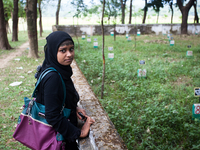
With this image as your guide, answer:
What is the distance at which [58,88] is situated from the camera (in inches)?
53.1

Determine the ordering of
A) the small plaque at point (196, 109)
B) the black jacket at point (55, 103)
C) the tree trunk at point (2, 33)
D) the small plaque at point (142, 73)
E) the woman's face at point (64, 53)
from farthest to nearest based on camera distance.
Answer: the tree trunk at point (2, 33), the small plaque at point (142, 73), the small plaque at point (196, 109), the woman's face at point (64, 53), the black jacket at point (55, 103)

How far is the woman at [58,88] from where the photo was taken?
132 centimetres

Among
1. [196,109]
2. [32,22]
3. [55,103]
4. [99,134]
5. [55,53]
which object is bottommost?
[196,109]

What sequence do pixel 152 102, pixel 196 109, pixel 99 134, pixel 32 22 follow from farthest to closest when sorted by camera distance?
1. pixel 32 22
2. pixel 152 102
3. pixel 196 109
4. pixel 99 134

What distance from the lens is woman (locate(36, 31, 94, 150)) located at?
1321mm

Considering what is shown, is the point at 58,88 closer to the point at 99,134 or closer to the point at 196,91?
the point at 99,134

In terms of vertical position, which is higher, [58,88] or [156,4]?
[156,4]

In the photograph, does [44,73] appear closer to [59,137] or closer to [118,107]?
[59,137]

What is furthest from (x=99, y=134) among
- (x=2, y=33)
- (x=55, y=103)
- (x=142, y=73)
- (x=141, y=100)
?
(x=2, y=33)

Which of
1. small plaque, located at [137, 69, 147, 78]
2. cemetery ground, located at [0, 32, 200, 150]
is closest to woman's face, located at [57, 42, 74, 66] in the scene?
cemetery ground, located at [0, 32, 200, 150]

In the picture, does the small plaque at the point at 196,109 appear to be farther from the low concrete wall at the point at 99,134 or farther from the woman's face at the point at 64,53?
the woman's face at the point at 64,53

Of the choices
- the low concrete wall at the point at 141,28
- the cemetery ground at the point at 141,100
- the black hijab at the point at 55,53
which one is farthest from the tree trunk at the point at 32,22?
the low concrete wall at the point at 141,28

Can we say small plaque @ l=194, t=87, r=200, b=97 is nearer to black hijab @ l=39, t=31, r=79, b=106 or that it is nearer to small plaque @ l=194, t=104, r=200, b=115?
small plaque @ l=194, t=104, r=200, b=115

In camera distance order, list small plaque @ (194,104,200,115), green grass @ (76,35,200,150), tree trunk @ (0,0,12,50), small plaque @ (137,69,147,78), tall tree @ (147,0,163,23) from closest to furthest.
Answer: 1. green grass @ (76,35,200,150)
2. small plaque @ (194,104,200,115)
3. small plaque @ (137,69,147,78)
4. tree trunk @ (0,0,12,50)
5. tall tree @ (147,0,163,23)
